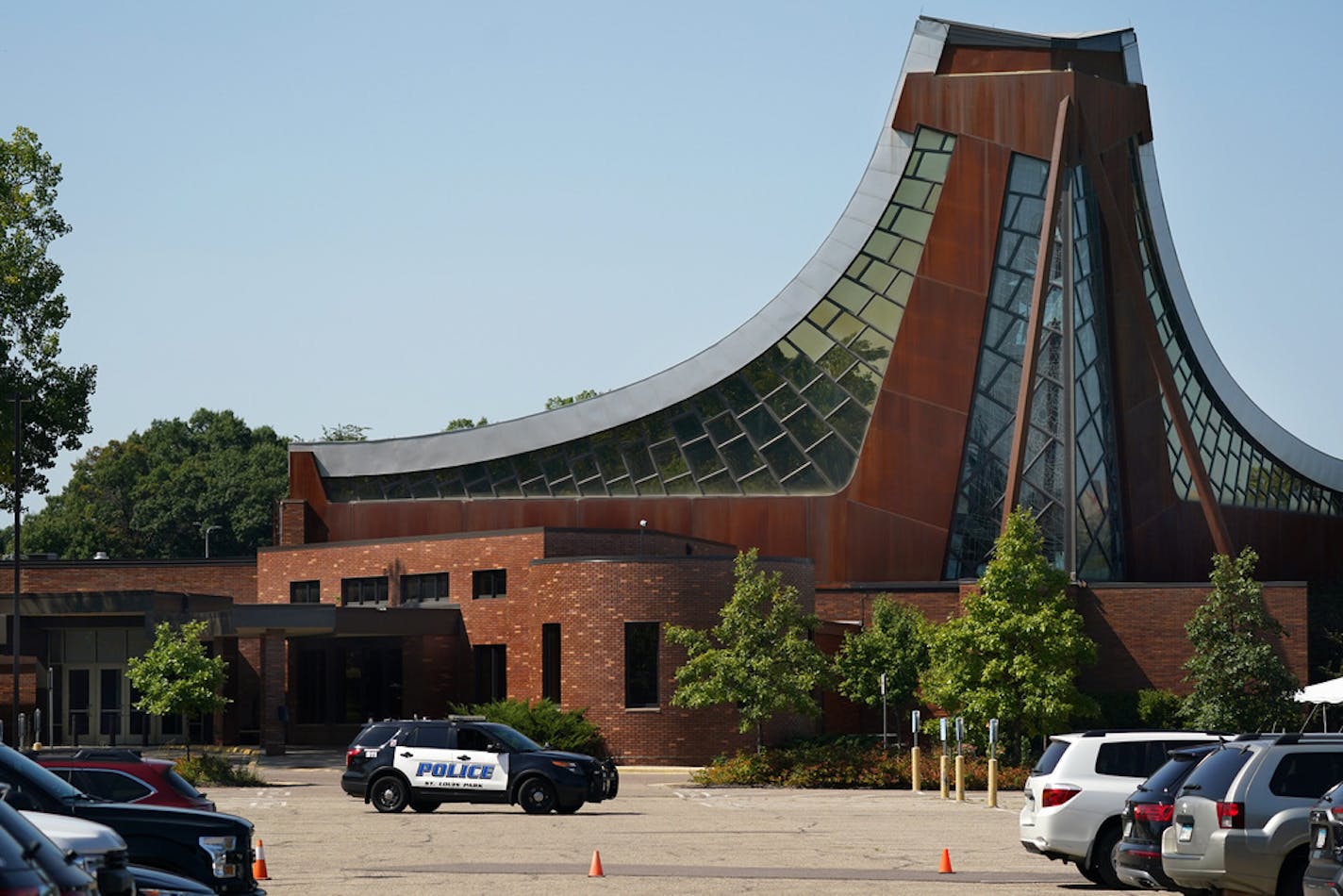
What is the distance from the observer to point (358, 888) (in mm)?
19625

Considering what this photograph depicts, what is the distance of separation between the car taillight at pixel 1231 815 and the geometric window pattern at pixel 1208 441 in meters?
40.8

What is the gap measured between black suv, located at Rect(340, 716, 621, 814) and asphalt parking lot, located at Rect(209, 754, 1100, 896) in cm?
40

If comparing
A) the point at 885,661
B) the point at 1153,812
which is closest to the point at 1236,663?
the point at 885,661

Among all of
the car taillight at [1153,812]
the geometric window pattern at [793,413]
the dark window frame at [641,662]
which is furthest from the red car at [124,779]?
the geometric window pattern at [793,413]

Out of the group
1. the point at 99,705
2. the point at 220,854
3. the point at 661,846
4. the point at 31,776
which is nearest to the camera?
the point at 31,776

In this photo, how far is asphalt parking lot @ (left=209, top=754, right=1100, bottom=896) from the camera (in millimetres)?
20469

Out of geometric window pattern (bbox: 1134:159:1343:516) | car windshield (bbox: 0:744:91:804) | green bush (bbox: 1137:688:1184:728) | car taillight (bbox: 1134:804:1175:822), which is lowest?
green bush (bbox: 1137:688:1184:728)

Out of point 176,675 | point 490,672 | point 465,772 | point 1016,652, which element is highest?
point 1016,652

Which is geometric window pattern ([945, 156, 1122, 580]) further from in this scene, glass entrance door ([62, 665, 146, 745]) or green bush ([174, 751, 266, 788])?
glass entrance door ([62, 665, 146, 745])

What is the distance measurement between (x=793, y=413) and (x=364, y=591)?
44.9 feet

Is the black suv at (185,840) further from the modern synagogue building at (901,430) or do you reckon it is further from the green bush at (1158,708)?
the modern synagogue building at (901,430)

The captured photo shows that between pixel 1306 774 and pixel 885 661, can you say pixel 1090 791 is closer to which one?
pixel 1306 774

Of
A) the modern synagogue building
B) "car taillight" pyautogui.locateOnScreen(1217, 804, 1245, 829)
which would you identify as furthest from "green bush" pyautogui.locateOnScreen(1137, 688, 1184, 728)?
"car taillight" pyautogui.locateOnScreen(1217, 804, 1245, 829)

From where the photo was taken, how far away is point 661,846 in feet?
83.0
